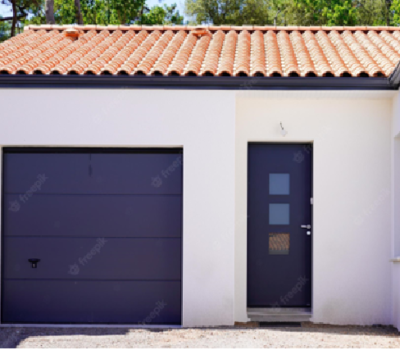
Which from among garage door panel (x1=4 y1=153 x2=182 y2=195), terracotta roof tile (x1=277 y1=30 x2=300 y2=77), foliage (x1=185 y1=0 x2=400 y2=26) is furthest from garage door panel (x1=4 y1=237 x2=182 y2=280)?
foliage (x1=185 y1=0 x2=400 y2=26)

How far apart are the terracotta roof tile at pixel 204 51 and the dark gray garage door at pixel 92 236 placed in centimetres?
134

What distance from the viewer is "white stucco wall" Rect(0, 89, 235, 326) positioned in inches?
292

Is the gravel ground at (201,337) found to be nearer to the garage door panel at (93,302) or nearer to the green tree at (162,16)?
the garage door panel at (93,302)

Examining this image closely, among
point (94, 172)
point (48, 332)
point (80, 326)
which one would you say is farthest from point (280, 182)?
point (48, 332)

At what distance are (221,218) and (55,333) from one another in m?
2.73

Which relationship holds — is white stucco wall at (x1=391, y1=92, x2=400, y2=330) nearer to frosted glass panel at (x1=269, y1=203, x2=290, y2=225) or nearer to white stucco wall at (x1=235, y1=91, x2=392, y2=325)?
white stucco wall at (x1=235, y1=91, x2=392, y2=325)

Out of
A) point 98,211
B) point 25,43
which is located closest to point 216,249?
point 98,211

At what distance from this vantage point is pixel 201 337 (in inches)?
264

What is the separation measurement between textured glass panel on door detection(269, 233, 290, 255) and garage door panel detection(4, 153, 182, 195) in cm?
178

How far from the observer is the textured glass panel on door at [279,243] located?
8047 mm

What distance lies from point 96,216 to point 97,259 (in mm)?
628

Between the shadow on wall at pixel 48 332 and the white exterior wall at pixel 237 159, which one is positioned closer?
the shadow on wall at pixel 48 332

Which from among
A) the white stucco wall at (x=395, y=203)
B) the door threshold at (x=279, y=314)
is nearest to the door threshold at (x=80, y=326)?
the door threshold at (x=279, y=314)

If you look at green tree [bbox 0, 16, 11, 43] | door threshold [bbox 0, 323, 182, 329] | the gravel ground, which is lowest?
door threshold [bbox 0, 323, 182, 329]
